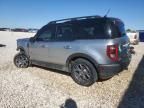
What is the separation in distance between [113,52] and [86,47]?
0.80 metres

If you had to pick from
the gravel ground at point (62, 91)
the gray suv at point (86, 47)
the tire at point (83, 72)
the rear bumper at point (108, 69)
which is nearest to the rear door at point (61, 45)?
the gray suv at point (86, 47)

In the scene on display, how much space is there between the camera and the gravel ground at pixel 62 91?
464 centimetres

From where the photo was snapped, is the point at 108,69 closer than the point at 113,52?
No

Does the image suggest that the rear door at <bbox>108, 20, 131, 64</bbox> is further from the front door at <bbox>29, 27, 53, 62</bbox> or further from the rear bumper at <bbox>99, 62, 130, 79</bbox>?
the front door at <bbox>29, 27, 53, 62</bbox>

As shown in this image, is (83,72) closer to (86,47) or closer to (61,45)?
(86,47)

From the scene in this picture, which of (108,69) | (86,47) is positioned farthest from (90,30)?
(108,69)

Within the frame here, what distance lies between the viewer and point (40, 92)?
5.34 m

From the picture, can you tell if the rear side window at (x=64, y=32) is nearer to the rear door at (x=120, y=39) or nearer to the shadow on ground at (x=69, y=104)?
the rear door at (x=120, y=39)

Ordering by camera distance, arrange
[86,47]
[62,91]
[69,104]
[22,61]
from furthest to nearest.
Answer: [22,61] → [86,47] → [62,91] → [69,104]

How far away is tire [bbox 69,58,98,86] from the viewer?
557 centimetres

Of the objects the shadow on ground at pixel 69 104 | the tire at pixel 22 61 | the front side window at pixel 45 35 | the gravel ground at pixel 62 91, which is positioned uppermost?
the front side window at pixel 45 35

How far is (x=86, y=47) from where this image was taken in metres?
5.53

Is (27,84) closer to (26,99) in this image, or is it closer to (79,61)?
(26,99)

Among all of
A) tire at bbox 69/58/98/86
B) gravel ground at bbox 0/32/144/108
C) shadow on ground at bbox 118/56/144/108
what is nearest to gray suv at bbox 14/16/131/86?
tire at bbox 69/58/98/86
